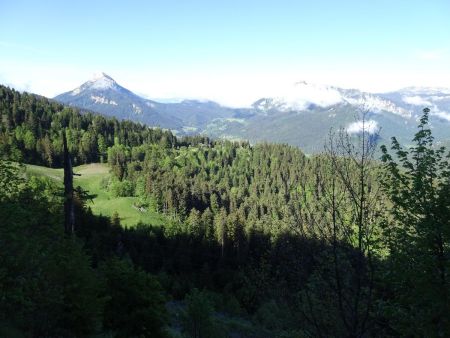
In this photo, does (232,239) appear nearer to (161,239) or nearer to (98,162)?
(161,239)

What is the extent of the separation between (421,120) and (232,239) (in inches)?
3969

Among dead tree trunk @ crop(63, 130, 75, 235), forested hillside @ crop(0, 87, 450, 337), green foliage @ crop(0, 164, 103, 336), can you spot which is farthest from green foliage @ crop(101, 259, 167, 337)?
dead tree trunk @ crop(63, 130, 75, 235)

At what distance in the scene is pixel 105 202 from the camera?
447 ft

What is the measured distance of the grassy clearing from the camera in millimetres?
124750

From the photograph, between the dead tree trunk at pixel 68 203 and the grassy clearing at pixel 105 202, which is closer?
the dead tree trunk at pixel 68 203

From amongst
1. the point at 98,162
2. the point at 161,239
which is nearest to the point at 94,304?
the point at 161,239

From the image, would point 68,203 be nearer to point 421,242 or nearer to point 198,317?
Answer: point 198,317

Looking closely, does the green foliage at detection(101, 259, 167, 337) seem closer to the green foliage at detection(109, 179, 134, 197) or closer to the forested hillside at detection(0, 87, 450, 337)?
the forested hillside at detection(0, 87, 450, 337)

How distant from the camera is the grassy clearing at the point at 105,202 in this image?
124750mm

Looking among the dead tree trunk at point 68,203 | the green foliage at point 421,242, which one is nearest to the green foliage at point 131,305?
the dead tree trunk at point 68,203

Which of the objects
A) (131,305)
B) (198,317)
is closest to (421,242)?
(131,305)

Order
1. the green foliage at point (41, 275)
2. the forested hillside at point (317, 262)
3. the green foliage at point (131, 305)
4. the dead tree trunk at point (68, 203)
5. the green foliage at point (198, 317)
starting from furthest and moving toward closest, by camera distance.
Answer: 1. the green foliage at point (198, 317)
2. the dead tree trunk at point (68, 203)
3. the green foliage at point (131, 305)
4. the green foliage at point (41, 275)
5. the forested hillside at point (317, 262)

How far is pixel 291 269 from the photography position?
1038 cm

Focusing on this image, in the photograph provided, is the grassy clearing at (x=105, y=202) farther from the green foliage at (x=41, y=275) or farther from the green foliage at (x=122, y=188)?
the green foliage at (x=41, y=275)
